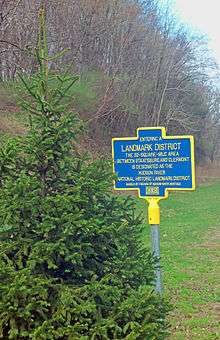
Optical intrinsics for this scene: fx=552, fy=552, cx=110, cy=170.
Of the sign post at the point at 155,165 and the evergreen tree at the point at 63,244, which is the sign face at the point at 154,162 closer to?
the sign post at the point at 155,165

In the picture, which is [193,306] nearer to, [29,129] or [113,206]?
[113,206]

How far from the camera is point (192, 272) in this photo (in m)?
11.0

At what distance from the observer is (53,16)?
3728 centimetres

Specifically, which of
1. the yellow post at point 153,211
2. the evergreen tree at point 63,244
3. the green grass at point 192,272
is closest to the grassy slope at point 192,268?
the green grass at point 192,272

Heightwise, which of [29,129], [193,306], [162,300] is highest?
[29,129]

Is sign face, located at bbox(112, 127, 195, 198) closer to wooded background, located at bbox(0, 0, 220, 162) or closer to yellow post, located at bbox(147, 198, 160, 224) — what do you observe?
yellow post, located at bbox(147, 198, 160, 224)

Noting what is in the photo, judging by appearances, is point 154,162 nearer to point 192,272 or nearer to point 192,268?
point 192,272

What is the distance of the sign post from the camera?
618 centimetres

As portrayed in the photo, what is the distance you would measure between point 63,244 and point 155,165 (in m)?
2.52

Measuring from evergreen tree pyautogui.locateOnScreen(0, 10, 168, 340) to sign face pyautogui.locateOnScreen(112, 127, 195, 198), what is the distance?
1.64 metres

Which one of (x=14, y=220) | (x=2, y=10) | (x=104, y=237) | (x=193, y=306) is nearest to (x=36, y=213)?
(x=14, y=220)

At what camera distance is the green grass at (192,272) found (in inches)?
289

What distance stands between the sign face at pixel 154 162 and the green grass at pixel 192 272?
1.92m

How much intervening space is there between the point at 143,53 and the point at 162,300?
41.4 meters
